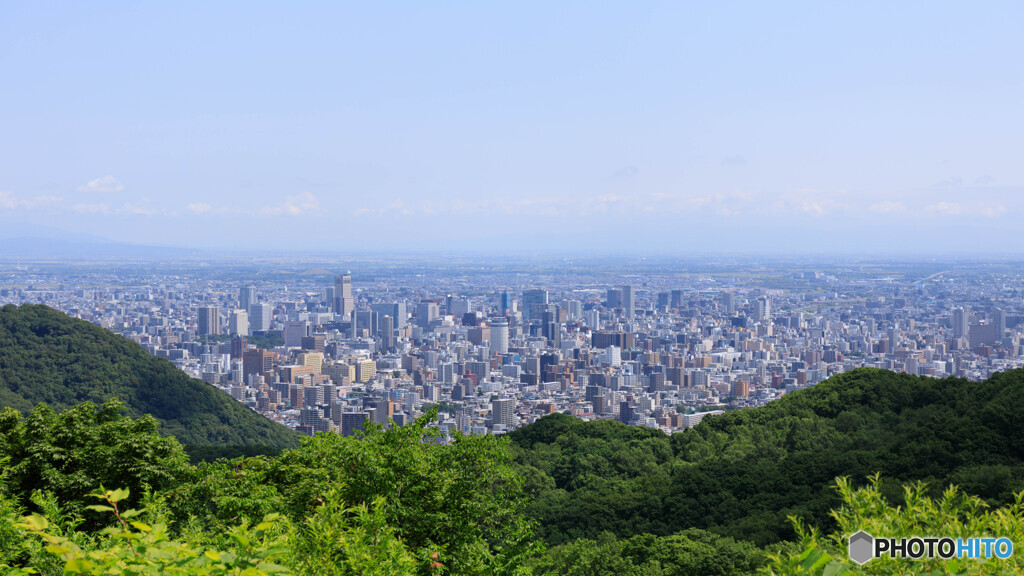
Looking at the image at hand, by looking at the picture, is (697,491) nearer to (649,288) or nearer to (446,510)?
(446,510)

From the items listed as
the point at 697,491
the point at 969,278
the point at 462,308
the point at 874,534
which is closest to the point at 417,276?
the point at 462,308

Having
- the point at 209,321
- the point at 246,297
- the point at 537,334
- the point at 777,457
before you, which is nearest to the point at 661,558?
the point at 777,457

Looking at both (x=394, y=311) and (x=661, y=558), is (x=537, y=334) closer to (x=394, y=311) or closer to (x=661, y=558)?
(x=394, y=311)

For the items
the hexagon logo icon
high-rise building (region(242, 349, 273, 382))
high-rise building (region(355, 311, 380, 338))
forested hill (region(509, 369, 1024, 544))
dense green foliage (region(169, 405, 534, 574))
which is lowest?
high-rise building (region(242, 349, 273, 382))

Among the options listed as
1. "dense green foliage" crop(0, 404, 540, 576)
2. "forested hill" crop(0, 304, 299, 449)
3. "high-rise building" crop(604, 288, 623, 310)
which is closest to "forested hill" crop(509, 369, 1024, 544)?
"dense green foliage" crop(0, 404, 540, 576)

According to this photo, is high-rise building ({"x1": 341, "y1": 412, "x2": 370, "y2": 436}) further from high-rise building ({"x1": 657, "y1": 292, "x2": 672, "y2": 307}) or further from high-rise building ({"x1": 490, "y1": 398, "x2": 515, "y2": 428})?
high-rise building ({"x1": 657, "y1": 292, "x2": 672, "y2": 307})

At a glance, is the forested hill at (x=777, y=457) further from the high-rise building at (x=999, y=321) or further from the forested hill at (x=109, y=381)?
the high-rise building at (x=999, y=321)

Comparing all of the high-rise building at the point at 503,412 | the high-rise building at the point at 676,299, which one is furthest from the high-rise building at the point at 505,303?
the high-rise building at the point at 503,412
